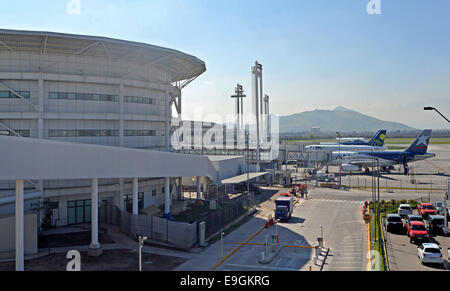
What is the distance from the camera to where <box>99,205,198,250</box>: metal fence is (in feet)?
95.6

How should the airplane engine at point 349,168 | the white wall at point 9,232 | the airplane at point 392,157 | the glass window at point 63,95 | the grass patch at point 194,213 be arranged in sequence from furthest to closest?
1. the airplane at point 392,157
2. the airplane engine at point 349,168
3. the grass patch at point 194,213
4. the glass window at point 63,95
5. the white wall at point 9,232

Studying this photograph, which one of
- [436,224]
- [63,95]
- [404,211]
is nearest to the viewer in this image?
[436,224]

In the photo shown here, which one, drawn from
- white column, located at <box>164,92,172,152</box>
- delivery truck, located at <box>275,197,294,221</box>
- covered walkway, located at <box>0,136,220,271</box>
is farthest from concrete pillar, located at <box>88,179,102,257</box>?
white column, located at <box>164,92,172,152</box>

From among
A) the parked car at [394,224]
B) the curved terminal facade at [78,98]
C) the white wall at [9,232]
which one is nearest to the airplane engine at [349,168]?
the parked car at [394,224]

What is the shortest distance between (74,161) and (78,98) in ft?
52.2

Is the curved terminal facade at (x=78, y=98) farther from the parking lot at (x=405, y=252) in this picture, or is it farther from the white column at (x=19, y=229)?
the parking lot at (x=405, y=252)

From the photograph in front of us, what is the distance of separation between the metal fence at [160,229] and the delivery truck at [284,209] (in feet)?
36.8

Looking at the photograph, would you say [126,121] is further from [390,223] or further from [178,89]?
[390,223]

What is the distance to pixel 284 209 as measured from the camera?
38562 mm

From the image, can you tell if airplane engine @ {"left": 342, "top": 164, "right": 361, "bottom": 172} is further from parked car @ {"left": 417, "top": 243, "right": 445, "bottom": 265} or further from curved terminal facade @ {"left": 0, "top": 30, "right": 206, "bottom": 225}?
parked car @ {"left": 417, "top": 243, "right": 445, "bottom": 265}

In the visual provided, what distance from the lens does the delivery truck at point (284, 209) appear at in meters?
38.4

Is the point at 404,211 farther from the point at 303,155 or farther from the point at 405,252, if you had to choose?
the point at 303,155

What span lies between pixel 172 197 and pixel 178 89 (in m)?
17.2

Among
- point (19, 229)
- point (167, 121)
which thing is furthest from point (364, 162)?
point (19, 229)
